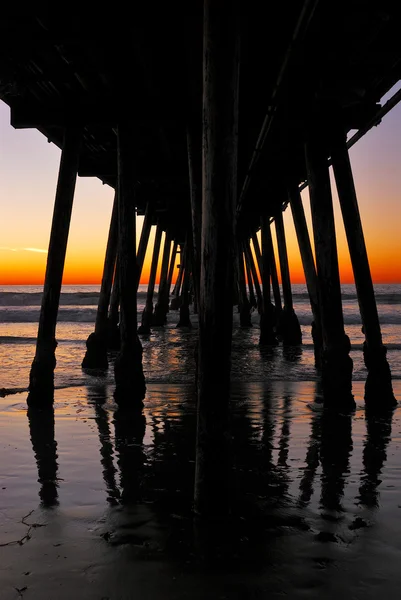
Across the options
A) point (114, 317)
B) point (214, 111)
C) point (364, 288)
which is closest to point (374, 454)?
point (364, 288)

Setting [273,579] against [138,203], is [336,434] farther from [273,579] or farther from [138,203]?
[138,203]

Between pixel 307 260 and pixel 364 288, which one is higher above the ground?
pixel 307 260

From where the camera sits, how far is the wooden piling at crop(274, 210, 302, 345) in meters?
11.6

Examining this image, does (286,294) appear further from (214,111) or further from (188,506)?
(214,111)

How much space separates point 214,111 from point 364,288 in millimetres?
3248

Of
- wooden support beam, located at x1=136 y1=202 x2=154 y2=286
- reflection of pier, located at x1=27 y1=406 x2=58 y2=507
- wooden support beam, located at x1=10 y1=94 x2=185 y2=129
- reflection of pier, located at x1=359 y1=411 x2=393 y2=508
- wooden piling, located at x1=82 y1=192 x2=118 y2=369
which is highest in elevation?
wooden support beam, located at x1=10 y1=94 x2=185 y2=129

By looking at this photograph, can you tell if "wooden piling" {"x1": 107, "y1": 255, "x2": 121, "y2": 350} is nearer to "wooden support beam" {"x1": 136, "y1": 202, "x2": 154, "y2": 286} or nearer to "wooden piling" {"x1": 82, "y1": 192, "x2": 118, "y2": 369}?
"wooden support beam" {"x1": 136, "y1": 202, "x2": 154, "y2": 286}

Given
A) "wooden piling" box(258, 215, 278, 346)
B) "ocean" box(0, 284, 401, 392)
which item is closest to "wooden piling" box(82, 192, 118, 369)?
"ocean" box(0, 284, 401, 392)

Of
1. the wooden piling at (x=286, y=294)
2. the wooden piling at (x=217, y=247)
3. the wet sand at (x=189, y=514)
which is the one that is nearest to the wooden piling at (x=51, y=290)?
the wet sand at (x=189, y=514)

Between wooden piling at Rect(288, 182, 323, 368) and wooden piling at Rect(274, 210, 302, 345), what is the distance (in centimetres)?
259

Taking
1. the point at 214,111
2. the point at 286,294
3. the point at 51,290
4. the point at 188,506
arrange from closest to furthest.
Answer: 1. the point at 214,111
2. the point at 188,506
3. the point at 51,290
4. the point at 286,294

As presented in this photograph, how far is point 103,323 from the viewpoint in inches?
339

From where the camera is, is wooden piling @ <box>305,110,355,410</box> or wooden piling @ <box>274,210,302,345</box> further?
wooden piling @ <box>274,210,302,345</box>

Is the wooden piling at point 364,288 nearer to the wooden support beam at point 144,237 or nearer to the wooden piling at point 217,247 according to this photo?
the wooden piling at point 217,247
